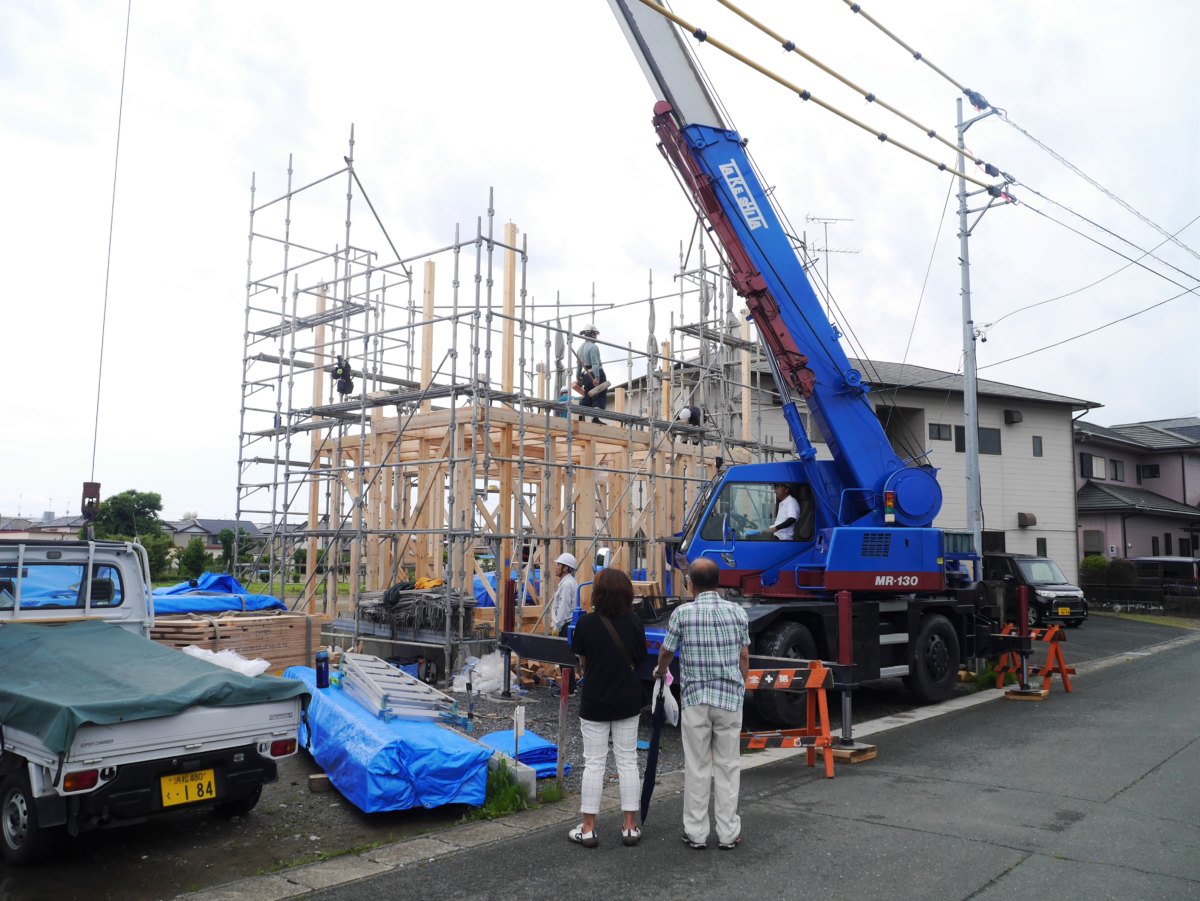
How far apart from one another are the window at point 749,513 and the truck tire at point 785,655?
4.40 ft

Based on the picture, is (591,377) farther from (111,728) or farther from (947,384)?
(947,384)

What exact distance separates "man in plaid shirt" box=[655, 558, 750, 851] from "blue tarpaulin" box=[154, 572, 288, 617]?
7236 millimetres

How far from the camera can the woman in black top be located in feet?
17.2

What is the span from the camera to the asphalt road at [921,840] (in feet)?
15.1

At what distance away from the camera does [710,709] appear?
17.3ft

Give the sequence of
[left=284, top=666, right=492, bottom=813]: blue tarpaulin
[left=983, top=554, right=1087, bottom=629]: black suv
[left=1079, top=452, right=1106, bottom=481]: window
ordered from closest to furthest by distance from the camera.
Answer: [left=284, top=666, right=492, bottom=813]: blue tarpaulin → [left=983, top=554, right=1087, bottom=629]: black suv → [left=1079, top=452, right=1106, bottom=481]: window

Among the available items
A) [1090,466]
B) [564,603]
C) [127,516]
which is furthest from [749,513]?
[127,516]

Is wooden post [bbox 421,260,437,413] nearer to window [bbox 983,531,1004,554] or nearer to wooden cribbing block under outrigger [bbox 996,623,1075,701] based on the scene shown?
wooden cribbing block under outrigger [bbox 996,623,1075,701]

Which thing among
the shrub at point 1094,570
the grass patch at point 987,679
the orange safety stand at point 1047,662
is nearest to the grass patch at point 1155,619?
the shrub at point 1094,570

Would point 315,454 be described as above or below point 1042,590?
above

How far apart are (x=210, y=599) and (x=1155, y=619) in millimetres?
24492

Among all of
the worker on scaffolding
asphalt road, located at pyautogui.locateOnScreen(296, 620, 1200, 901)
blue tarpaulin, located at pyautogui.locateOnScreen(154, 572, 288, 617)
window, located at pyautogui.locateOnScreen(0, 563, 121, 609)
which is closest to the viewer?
asphalt road, located at pyautogui.locateOnScreen(296, 620, 1200, 901)

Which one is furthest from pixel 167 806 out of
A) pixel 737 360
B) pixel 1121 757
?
pixel 737 360

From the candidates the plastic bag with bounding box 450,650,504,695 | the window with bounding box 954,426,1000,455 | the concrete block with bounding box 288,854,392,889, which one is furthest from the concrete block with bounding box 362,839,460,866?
the window with bounding box 954,426,1000,455
